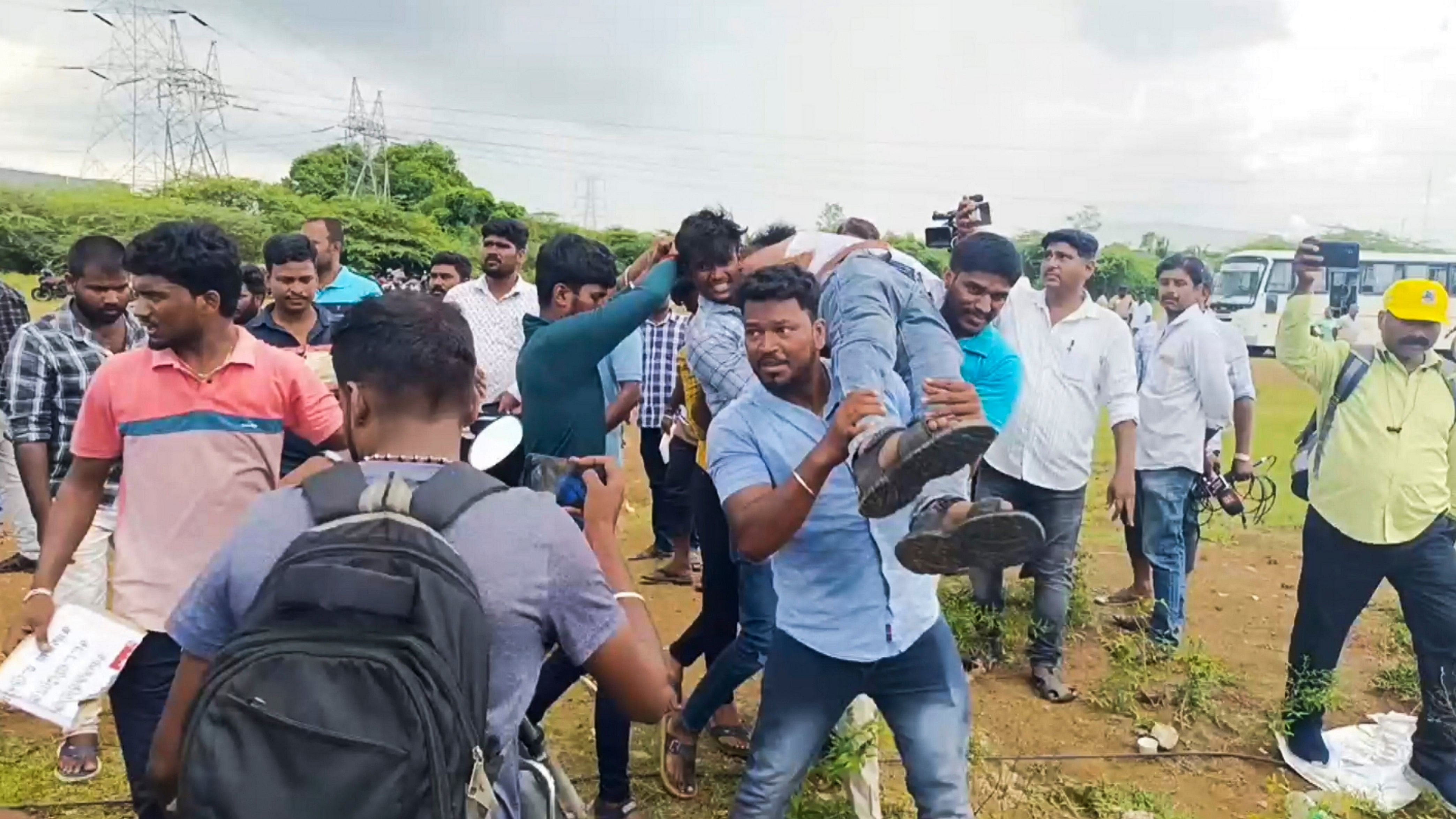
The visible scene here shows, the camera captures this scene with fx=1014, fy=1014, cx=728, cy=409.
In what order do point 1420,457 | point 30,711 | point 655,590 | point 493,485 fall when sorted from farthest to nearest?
point 655,590 → point 1420,457 → point 30,711 → point 493,485

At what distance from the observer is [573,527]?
153 cm

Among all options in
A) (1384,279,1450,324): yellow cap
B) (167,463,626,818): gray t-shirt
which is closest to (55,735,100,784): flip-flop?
(167,463,626,818): gray t-shirt

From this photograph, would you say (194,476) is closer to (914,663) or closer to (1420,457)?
(914,663)

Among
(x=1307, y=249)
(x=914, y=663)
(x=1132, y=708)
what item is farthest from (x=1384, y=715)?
(x=914, y=663)

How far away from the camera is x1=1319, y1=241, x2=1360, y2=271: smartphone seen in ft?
13.7

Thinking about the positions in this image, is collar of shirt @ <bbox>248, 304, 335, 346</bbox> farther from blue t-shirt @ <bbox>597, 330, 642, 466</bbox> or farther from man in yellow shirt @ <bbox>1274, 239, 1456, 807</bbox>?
man in yellow shirt @ <bbox>1274, 239, 1456, 807</bbox>

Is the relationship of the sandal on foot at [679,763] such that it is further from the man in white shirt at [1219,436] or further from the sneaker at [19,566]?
the sneaker at [19,566]

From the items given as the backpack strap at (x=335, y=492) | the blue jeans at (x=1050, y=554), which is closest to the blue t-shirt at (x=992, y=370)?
the blue jeans at (x=1050, y=554)

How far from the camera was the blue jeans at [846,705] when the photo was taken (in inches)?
95.3

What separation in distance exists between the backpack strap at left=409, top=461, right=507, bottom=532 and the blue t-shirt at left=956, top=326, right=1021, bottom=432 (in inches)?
98.6

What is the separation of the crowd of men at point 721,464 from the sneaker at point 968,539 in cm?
1

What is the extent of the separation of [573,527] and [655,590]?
460 centimetres

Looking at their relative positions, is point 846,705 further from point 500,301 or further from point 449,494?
point 500,301

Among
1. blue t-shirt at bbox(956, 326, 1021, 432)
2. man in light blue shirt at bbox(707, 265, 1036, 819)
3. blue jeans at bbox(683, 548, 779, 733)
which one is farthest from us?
blue t-shirt at bbox(956, 326, 1021, 432)
